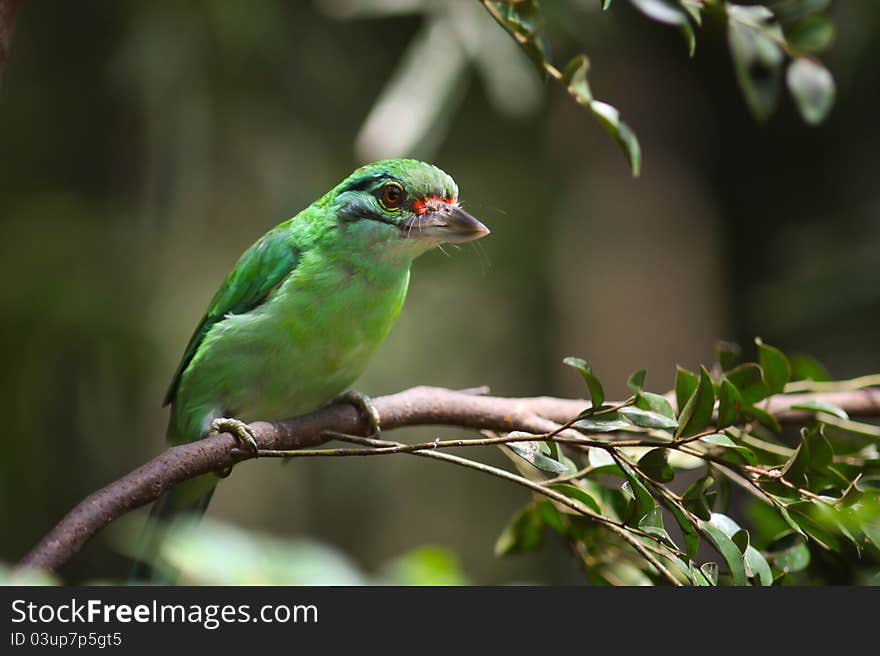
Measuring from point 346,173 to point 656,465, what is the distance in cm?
418

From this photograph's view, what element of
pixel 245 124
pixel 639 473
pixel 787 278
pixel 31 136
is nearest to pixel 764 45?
pixel 639 473

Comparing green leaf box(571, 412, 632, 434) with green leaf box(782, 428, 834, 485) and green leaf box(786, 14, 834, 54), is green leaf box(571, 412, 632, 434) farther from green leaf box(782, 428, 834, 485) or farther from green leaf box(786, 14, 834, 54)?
green leaf box(786, 14, 834, 54)

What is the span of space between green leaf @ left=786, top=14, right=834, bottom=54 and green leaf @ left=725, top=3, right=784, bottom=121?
0.13ft

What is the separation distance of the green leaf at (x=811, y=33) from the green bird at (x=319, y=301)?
746mm

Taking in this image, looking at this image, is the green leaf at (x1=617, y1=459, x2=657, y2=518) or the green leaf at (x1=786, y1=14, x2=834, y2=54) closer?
the green leaf at (x1=617, y1=459, x2=657, y2=518)

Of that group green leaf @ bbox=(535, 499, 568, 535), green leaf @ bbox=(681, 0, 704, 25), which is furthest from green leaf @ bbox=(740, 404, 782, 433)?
green leaf @ bbox=(681, 0, 704, 25)

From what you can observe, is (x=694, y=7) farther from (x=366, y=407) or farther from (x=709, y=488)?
(x=366, y=407)

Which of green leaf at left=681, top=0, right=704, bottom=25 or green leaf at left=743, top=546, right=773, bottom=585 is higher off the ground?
green leaf at left=681, top=0, right=704, bottom=25

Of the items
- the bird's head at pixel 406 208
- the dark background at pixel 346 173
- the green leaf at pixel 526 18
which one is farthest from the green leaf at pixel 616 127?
the dark background at pixel 346 173

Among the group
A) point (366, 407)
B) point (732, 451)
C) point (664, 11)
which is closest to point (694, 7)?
point (664, 11)

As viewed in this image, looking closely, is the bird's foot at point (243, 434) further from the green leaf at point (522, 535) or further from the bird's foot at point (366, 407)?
the green leaf at point (522, 535)

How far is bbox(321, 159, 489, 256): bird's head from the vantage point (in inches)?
84.7

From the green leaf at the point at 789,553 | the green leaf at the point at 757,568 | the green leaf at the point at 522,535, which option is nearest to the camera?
the green leaf at the point at 757,568

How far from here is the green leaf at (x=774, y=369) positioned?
5.70 feet
